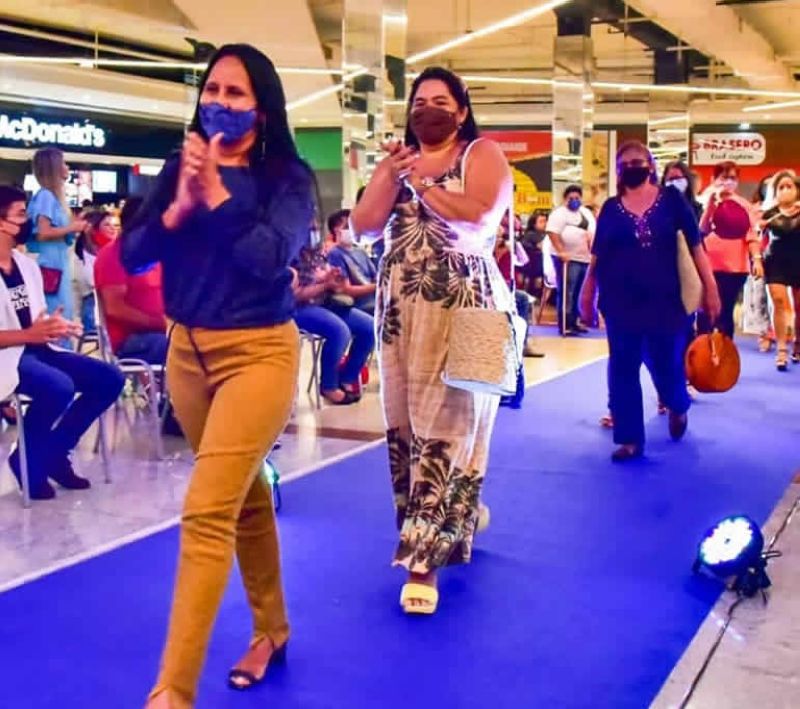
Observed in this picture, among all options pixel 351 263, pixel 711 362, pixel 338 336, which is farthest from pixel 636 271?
pixel 351 263

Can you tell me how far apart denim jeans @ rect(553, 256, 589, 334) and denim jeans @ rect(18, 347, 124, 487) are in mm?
7797

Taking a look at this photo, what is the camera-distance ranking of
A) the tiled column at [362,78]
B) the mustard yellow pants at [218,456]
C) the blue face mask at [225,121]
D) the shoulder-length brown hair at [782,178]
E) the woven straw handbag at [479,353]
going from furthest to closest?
the tiled column at [362,78] → the shoulder-length brown hair at [782,178] → the woven straw handbag at [479,353] → the blue face mask at [225,121] → the mustard yellow pants at [218,456]

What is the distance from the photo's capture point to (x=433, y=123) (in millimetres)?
3385

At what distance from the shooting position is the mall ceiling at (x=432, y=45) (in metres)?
13.4

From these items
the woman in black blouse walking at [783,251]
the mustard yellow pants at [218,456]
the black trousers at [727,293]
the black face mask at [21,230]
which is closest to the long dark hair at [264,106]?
the mustard yellow pants at [218,456]

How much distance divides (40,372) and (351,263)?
11.0ft

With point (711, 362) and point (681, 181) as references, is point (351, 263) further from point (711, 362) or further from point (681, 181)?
point (711, 362)

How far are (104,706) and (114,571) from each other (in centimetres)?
107

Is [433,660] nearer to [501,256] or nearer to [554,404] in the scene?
[501,256]

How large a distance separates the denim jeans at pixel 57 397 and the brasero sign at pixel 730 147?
19.1 meters

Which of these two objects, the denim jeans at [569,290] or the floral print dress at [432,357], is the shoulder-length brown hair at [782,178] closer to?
the denim jeans at [569,290]

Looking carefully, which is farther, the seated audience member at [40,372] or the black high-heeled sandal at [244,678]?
the seated audience member at [40,372]

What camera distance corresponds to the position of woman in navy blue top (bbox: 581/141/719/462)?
17.3ft

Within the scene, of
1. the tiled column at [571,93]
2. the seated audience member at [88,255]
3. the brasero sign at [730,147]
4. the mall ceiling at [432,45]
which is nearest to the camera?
the seated audience member at [88,255]
